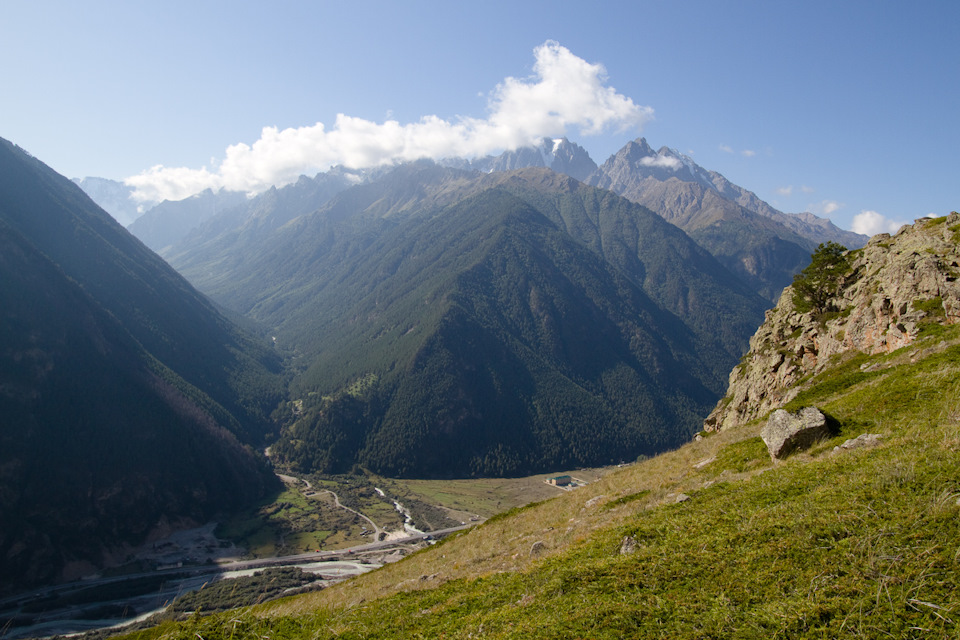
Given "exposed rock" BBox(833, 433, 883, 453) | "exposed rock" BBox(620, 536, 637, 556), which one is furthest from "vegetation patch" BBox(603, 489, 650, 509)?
"exposed rock" BBox(620, 536, 637, 556)

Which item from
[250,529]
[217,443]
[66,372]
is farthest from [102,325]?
[250,529]

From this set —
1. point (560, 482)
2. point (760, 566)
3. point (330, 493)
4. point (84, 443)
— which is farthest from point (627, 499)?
point (560, 482)

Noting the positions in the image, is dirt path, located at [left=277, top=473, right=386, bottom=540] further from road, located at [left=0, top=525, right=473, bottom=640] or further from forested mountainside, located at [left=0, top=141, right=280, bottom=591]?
forested mountainside, located at [left=0, top=141, right=280, bottom=591]

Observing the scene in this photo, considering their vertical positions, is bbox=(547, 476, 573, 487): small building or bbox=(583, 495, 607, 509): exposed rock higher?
bbox=(583, 495, 607, 509): exposed rock

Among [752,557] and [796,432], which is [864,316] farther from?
[752,557]

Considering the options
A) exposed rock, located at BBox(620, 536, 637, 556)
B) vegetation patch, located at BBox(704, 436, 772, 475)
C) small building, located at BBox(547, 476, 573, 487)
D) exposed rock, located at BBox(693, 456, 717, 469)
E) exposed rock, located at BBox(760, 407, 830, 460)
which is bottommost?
small building, located at BBox(547, 476, 573, 487)

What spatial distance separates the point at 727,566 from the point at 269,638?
1267 centimetres

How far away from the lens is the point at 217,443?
6732 inches

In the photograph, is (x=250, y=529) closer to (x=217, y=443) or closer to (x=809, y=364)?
(x=217, y=443)

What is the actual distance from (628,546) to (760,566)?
419 centimetres

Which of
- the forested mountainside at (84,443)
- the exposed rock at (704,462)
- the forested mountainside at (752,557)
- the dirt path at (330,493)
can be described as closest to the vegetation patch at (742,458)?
the forested mountainside at (752,557)

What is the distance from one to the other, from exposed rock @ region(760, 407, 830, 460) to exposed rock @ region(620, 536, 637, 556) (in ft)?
32.2

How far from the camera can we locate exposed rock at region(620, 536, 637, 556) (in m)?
14.0

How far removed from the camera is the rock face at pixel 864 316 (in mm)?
31516
